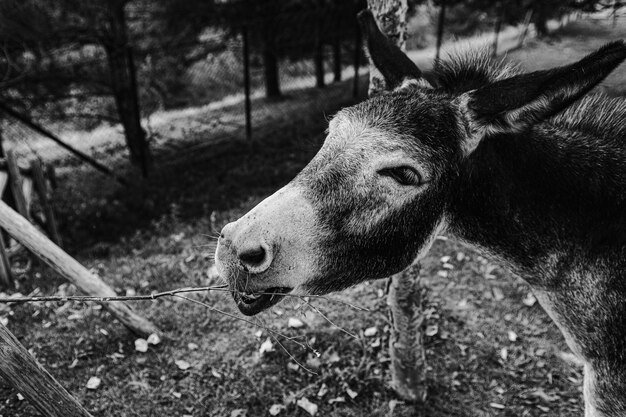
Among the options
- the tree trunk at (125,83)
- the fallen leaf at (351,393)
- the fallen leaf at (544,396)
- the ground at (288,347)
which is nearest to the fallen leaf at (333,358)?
the ground at (288,347)

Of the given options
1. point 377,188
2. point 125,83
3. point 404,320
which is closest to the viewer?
point 377,188

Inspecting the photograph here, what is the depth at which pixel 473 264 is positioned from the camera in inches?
224

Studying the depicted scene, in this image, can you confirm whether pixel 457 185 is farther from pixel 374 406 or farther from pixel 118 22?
pixel 118 22

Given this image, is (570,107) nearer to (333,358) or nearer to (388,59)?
(388,59)

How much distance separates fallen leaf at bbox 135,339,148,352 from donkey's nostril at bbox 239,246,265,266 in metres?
2.92

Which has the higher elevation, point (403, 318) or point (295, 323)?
point (403, 318)

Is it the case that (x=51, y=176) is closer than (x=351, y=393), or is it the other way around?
(x=351, y=393)

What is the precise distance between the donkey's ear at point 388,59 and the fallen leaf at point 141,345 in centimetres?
326

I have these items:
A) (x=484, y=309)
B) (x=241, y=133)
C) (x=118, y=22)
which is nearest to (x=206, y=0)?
(x=118, y=22)

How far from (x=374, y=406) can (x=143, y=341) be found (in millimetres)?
2205

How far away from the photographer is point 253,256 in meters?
1.90

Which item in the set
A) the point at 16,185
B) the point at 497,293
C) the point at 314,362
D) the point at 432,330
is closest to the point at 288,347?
the point at 314,362

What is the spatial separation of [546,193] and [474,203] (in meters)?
0.33

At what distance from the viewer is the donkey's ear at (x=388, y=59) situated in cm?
261
